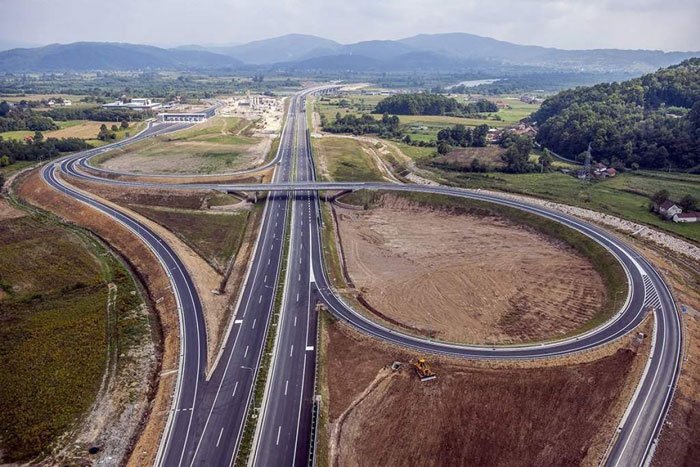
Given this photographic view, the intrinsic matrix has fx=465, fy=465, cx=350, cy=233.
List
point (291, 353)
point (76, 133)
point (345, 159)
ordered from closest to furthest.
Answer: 1. point (291, 353)
2. point (345, 159)
3. point (76, 133)

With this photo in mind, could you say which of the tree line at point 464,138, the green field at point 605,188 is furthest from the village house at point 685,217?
the tree line at point 464,138

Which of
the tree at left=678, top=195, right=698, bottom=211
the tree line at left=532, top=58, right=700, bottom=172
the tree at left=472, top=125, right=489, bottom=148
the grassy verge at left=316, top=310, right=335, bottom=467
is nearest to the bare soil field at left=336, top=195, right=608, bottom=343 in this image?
the grassy verge at left=316, top=310, right=335, bottom=467

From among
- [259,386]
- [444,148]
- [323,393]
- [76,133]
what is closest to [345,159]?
[444,148]

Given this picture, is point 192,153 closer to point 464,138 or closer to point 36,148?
point 36,148

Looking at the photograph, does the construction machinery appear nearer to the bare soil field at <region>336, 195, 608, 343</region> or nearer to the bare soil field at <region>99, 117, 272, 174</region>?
the bare soil field at <region>336, 195, 608, 343</region>

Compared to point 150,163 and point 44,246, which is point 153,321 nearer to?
point 44,246

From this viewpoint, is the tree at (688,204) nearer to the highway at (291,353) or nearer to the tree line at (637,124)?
the highway at (291,353)
